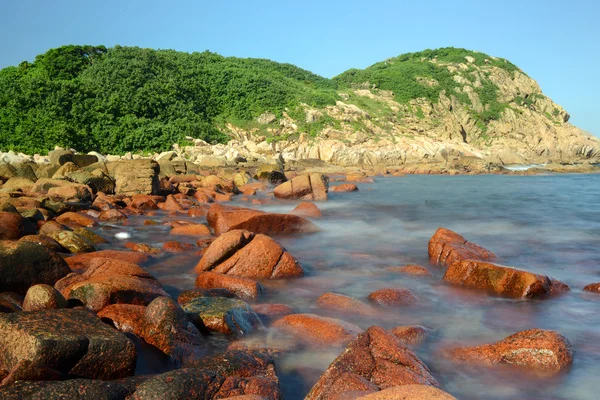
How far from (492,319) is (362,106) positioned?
46.6 metres

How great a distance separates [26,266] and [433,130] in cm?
5159

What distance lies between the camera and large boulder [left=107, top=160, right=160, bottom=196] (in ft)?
44.9

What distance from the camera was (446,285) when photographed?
5.86m

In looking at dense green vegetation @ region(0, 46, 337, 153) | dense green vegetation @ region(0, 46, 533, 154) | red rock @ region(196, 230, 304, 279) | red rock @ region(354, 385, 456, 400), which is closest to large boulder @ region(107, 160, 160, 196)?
red rock @ region(196, 230, 304, 279)

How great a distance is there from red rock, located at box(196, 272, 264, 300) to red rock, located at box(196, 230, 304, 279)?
51 centimetres

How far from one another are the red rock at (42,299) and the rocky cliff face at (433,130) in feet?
76.7

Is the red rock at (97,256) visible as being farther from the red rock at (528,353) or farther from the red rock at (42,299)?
the red rock at (528,353)

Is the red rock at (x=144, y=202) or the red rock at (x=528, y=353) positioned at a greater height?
the red rock at (x=144, y=202)

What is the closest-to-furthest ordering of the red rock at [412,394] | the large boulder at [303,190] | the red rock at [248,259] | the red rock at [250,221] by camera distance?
the red rock at [412,394]
the red rock at [248,259]
the red rock at [250,221]
the large boulder at [303,190]

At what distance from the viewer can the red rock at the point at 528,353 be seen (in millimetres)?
3607

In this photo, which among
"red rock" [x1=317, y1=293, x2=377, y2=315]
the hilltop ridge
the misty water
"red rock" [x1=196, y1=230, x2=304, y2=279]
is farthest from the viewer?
the hilltop ridge

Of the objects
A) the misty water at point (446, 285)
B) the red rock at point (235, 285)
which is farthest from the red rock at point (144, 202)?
the red rock at point (235, 285)

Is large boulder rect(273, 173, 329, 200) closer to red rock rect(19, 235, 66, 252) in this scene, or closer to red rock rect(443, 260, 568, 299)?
red rock rect(19, 235, 66, 252)

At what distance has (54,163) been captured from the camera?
1678 centimetres
